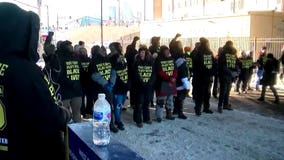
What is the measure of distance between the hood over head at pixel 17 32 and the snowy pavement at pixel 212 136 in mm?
4813

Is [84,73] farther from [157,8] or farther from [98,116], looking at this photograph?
[157,8]

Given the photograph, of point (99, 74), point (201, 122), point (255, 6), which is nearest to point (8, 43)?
point (99, 74)

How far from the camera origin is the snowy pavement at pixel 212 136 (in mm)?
6762

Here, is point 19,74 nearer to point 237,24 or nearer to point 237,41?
point 237,41

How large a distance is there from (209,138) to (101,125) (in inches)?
211

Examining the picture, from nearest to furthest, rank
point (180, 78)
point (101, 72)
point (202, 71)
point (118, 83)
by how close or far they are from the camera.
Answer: point (101, 72) < point (118, 83) < point (180, 78) < point (202, 71)

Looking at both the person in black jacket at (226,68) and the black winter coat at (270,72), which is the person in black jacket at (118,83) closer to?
the person in black jacket at (226,68)

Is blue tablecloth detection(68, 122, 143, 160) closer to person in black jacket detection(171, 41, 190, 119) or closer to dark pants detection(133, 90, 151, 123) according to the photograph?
dark pants detection(133, 90, 151, 123)

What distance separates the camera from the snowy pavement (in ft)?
22.2

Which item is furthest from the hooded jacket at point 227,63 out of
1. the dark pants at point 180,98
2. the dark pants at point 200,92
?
the dark pants at point 180,98

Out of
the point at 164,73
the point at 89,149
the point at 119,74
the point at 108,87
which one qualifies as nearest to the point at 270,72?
the point at 164,73

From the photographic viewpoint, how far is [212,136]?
7.97 m

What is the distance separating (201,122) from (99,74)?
3.03 meters

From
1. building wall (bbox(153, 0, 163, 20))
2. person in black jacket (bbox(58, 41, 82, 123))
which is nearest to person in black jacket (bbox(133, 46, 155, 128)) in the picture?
person in black jacket (bbox(58, 41, 82, 123))
